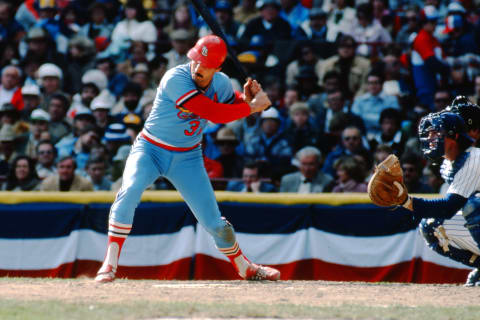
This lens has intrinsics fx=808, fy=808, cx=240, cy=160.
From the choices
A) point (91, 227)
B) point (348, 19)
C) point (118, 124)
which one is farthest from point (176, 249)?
point (348, 19)

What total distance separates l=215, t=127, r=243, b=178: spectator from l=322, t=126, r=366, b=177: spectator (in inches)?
40.9

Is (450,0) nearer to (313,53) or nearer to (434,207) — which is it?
(313,53)

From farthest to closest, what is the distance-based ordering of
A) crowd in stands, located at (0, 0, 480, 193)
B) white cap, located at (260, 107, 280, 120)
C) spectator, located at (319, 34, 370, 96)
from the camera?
spectator, located at (319, 34, 370, 96), white cap, located at (260, 107, 280, 120), crowd in stands, located at (0, 0, 480, 193)

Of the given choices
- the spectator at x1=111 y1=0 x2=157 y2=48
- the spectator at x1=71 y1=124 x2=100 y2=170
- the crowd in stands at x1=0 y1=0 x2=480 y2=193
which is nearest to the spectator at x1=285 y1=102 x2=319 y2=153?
the crowd in stands at x1=0 y1=0 x2=480 y2=193

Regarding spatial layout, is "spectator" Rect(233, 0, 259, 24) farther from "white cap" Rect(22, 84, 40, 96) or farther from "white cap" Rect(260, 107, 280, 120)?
"white cap" Rect(22, 84, 40, 96)

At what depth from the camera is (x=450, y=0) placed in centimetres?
1284

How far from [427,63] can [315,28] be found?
1.72 m

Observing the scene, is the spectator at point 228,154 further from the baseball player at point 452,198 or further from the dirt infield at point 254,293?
the baseball player at point 452,198

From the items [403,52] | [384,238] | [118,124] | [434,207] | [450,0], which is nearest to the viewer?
[434,207]

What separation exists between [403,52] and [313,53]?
1576 millimetres

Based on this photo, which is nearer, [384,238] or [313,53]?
[384,238]

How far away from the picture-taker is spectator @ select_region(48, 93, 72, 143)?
34.5 feet

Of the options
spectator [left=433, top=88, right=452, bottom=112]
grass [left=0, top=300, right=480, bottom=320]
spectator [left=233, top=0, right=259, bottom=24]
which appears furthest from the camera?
spectator [left=233, top=0, right=259, bottom=24]

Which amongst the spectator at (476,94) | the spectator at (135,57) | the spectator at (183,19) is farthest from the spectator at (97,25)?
the spectator at (476,94)
